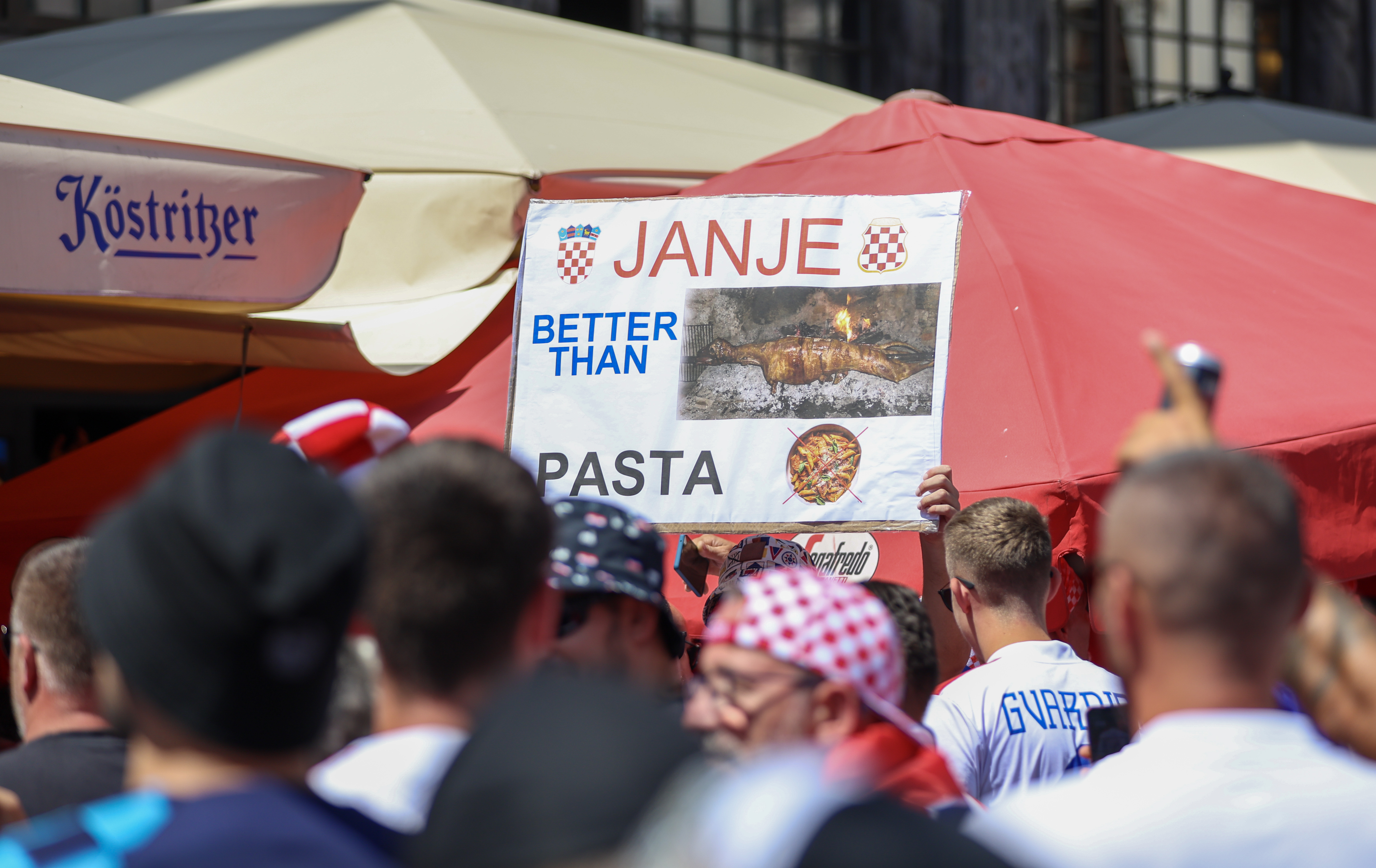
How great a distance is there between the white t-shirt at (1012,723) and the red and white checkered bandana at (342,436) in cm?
127

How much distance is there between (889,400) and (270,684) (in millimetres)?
2426

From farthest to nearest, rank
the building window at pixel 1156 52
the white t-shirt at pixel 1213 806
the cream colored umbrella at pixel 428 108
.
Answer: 1. the building window at pixel 1156 52
2. the cream colored umbrella at pixel 428 108
3. the white t-shirt at pixel 1213 806

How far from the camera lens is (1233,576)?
4.68 ft

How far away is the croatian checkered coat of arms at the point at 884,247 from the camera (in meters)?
3.53

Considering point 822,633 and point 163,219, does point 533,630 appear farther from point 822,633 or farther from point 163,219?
point 163,219

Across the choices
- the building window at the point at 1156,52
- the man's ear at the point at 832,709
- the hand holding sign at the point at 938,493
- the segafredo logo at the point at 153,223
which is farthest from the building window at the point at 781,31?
the man's ear at the point at 832,709

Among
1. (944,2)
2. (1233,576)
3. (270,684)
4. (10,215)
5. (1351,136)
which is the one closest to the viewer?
(270,684)

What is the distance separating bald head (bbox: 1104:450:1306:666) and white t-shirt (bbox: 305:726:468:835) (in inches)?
29.6

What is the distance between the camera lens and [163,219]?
12.2ft

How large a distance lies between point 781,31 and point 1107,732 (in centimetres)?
991

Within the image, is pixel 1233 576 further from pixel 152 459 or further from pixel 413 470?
pixel 152 459

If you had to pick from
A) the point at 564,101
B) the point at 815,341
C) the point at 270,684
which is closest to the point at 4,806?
the point at 270,684

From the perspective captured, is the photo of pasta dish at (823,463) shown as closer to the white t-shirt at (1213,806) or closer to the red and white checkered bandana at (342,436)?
the red and white checkered bandana at (342,436)

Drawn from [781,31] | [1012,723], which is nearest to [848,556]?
[1012,723]
